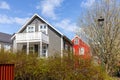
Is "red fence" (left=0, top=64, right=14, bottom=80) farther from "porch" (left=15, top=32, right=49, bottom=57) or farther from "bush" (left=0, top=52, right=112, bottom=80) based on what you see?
"porch" (left=15, top=32, right=49, bottom=57)

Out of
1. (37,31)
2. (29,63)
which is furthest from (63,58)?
(37,31)

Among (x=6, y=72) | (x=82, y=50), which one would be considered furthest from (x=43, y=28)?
(x=6, y=72)

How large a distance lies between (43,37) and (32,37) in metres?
1.52

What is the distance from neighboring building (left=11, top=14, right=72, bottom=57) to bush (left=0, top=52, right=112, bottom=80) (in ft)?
55.7

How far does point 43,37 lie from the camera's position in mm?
34406

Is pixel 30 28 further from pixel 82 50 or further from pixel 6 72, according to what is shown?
pixel 6 72

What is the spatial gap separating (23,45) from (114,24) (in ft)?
43.1

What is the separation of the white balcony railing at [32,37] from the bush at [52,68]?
15971mm

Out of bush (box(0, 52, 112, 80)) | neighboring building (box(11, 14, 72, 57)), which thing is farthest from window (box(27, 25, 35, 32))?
bush (box(0, 52, 112, 80))

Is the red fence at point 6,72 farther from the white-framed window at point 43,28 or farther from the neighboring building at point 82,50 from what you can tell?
the white-framed window at point 43,28

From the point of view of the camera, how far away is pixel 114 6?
35219 millimetres

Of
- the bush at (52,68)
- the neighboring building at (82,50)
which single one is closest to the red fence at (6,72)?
the bush at (52,68)

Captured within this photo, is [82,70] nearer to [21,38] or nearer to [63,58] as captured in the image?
[63,58]

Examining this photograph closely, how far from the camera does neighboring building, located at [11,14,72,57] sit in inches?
1375
